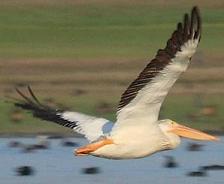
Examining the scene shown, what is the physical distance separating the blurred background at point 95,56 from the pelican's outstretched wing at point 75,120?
448 centimetres

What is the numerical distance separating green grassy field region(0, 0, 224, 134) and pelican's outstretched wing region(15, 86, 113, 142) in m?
4.71

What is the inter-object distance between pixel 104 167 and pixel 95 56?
14012 millimetres

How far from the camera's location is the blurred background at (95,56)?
1966 centimetres

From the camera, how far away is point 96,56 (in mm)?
29312

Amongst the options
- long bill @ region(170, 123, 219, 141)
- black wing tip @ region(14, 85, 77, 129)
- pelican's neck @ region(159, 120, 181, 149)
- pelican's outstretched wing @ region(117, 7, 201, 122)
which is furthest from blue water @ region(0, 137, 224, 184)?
pelican's outstretched wing @ region(117, 7, 201, 122)

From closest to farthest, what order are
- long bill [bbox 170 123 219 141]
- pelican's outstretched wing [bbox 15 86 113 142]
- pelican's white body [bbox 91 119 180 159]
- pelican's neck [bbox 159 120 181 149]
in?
pelican's white body [bbox 91 119 180 159], pelican's neck [bbox 159 120 181 149], long bill [bbox 170 123 219 141], pelican's outstretched wing [bbox 15 86 113 142]

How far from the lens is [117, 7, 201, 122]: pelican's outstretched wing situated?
37.4 ft

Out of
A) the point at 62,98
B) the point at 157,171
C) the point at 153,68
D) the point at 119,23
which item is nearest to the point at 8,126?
the point at 62,98

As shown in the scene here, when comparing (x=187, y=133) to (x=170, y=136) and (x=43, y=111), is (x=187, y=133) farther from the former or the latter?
(x=43, y=111)

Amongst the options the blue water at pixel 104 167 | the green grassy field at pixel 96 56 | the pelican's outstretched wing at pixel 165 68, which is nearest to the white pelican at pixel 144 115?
the pelican's outstretched wing at pixel 165 68

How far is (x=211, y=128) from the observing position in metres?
18.4

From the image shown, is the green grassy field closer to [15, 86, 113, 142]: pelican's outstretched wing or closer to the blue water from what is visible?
the blue water

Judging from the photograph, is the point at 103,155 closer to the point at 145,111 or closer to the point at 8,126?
the point at 145,111

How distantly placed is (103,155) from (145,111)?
1.86 feet
